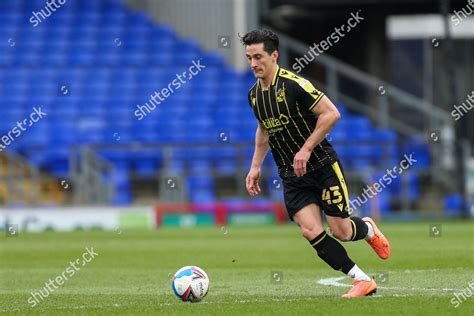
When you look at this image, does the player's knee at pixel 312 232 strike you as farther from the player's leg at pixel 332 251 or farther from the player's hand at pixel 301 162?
the player's hand at pixel 301 162

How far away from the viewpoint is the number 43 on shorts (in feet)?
32.8

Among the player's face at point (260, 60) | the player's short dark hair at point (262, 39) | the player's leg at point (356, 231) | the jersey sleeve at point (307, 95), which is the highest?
the player's short dark hair at point (262, 39)

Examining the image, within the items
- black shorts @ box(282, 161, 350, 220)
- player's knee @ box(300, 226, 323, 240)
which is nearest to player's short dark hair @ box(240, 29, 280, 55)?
black shorts @ box(282, 161, 350, 220)

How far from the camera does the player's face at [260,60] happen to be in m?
9.80

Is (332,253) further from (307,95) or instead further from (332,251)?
(307,95)

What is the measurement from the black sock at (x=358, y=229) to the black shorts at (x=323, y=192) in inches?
8.3

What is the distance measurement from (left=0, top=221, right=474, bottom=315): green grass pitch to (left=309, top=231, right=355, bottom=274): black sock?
0.34 m

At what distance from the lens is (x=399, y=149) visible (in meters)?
28.2

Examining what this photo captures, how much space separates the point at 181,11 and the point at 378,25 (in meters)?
6.38

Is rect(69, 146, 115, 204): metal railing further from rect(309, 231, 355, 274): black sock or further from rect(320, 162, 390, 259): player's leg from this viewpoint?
rect(309, 231, 355, 274): black sock

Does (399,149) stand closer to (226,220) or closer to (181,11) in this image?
(226,220)

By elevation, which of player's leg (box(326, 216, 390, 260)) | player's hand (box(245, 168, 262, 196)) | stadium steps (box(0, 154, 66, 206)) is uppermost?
player's hand (box(245, 168, 262, 196))

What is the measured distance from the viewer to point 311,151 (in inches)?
382

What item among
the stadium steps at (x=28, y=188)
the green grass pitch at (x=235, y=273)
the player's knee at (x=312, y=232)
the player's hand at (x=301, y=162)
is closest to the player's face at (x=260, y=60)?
the player's hand at (x=301, y=162)
